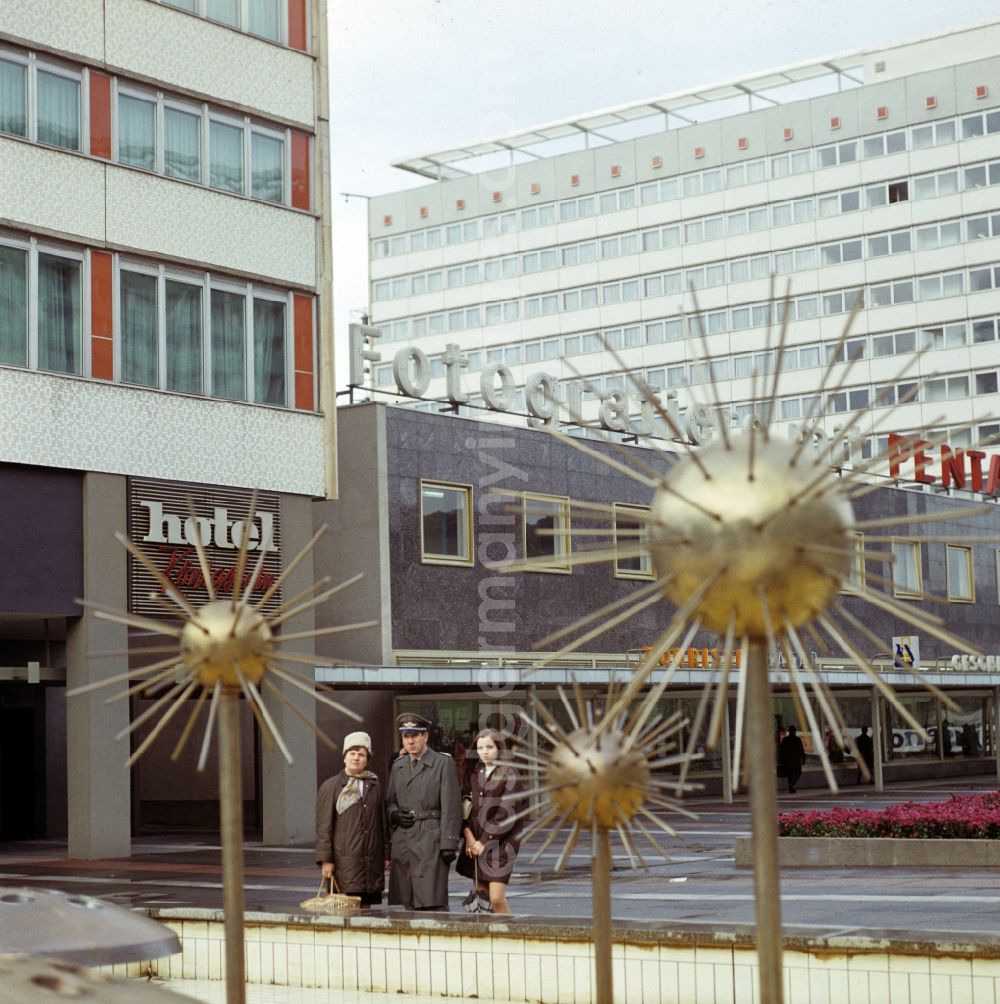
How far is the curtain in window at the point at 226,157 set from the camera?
30.5 meters

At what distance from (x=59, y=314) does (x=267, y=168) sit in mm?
5105

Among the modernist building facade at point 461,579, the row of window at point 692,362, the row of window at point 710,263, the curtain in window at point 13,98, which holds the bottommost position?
the modernist building facade at point 461,579

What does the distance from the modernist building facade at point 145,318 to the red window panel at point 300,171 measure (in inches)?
1.5

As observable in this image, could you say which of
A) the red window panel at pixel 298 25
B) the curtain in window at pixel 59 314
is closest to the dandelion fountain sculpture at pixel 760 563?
the curtain in window at pixel 59 314

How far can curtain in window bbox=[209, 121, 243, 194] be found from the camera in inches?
1203

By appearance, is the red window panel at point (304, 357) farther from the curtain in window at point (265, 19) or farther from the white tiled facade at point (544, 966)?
the white tiled facade at point (544, 966)

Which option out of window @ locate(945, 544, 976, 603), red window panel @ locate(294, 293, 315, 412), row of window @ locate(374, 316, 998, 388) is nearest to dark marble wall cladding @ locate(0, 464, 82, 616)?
red window panel @ locate(294, 293, 315, 412)

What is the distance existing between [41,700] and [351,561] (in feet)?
19.7

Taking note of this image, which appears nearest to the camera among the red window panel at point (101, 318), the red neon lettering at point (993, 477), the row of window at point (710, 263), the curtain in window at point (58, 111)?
the curtain in window at point (58, 111)

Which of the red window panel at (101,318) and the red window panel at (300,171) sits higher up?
the red window panel at (300,171)

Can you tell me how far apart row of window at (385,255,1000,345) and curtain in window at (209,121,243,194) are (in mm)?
43624

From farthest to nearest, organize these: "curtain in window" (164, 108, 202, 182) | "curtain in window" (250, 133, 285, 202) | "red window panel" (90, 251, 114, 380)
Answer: "curtain in window" (250, 133, 285, 202)
"curtain in window" (164, 108, 202, 182)
"red window panel" (90, 251, 114, 380)

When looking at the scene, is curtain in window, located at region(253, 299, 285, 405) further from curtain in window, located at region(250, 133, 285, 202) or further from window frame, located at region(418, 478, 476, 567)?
window frame, located at region(418, 478, 476, 567)

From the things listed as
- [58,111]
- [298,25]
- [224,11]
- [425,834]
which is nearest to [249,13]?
[224,11]
